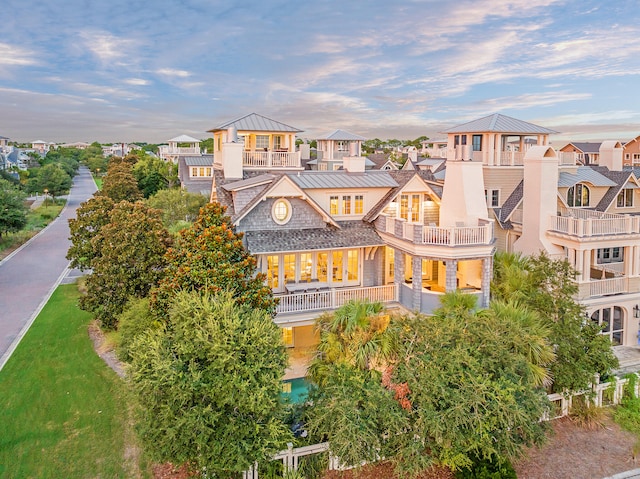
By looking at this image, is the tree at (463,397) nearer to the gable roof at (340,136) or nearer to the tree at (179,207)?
the tree at (179,207)

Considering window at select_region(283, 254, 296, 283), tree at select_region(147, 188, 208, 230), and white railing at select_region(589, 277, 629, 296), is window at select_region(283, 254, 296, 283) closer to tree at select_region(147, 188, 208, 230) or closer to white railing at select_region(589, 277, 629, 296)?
white railing at select_region(589, 277, 629, 296)

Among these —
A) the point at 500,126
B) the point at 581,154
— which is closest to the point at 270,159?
the point at 500,126

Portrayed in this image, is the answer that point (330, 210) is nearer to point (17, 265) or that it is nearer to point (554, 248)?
point (554, 248)

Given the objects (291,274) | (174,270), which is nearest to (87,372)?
(174,270)

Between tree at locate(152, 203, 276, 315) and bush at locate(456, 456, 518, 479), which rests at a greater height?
tree at locate(152, 203, 276, 315)

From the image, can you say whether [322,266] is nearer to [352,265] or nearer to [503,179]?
[352,265]

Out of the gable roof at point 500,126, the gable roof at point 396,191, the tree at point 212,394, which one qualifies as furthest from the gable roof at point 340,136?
the tree at point 212,394


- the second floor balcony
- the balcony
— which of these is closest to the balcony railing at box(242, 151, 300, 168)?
the second floor balcony
